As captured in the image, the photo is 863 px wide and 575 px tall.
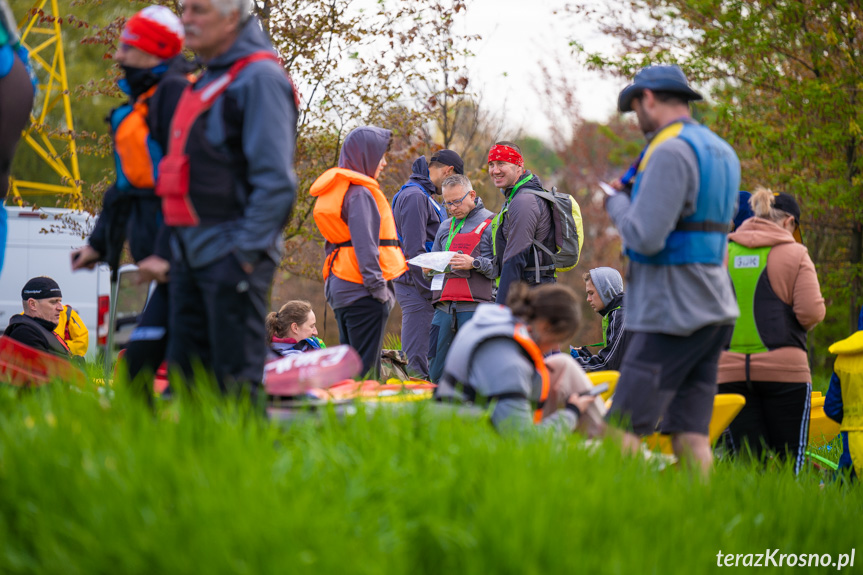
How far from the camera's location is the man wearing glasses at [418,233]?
8.69 m

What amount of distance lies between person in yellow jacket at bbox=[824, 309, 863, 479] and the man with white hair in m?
3.65

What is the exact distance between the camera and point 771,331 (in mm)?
5488

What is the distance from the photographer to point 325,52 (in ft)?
33.2

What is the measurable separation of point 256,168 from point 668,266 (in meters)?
Answer: 1.91

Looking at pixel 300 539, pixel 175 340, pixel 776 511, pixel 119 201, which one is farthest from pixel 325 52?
pixel 300 539

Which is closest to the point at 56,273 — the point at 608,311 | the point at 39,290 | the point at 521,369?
the point at 39,290

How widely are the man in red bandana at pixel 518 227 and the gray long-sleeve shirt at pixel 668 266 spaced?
3.01 m

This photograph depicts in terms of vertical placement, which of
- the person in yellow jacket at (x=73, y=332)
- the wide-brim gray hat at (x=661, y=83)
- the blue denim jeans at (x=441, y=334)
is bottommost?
the person in yellow jacket at (x=73, y=332)

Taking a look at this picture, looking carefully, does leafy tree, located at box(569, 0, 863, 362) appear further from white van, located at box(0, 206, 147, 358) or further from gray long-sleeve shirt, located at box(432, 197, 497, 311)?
white van, located at box(0, 206, 147, 358)

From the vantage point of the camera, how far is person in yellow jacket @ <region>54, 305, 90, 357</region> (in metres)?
9.84

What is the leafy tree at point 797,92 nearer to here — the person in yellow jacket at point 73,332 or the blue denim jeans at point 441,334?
the blue denim jeans at point 441,334

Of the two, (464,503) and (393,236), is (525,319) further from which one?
(393,236)

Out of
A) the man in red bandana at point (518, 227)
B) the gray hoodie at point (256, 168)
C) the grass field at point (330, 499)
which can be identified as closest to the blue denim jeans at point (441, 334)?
the man in red bandana at point (518, 227)

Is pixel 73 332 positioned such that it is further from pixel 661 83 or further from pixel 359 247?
pixel 661 83
